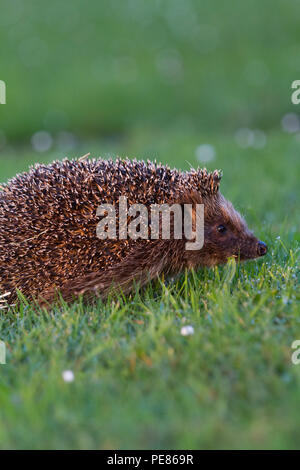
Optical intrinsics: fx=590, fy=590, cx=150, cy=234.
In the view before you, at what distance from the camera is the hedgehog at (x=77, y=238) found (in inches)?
202

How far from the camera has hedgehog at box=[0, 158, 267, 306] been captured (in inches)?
202

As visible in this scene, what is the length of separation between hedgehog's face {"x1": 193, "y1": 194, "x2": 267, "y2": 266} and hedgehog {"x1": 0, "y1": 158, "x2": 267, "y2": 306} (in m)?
0.06

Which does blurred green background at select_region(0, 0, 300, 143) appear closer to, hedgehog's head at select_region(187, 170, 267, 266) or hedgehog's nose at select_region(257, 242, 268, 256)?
hedgehog's head at select_region(187, 170, 267, 266)

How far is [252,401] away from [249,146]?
727 centimetres

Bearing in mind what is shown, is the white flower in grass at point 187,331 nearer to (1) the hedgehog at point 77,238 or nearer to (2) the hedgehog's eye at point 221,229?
(1) the hedgehog at point 77,238

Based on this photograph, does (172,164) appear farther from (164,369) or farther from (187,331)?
(164,369)

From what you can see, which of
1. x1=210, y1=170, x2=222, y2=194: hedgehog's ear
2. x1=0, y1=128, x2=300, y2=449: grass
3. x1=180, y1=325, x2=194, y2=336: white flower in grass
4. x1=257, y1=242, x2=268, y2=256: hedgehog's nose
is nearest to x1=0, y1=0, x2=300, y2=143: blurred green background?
x1=210, y1=170, x2=222, y2=194: hedgehog's ear

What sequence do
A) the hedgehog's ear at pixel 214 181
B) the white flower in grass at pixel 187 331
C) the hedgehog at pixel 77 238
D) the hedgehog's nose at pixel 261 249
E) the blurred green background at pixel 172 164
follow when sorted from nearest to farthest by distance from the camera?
the blurred green background at pixel 172 164 < the white flower in grass at pixel 187 331 < the hedgehog at pixel 77 238 < the hedgehog's nose at pixel 261 249 < the hedgehog's ear at pixel 214 181

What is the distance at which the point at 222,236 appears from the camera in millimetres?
5645

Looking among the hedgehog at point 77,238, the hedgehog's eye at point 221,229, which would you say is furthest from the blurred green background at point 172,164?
the hedgehog's eye at point 221,229

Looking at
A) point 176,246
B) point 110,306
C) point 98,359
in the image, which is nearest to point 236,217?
point 176,246

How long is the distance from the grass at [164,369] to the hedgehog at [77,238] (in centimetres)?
22

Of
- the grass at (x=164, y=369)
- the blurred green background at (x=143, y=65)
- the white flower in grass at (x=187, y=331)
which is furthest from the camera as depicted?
the blurred green background at (x=143, y=65)

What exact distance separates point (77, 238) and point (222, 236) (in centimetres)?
142
